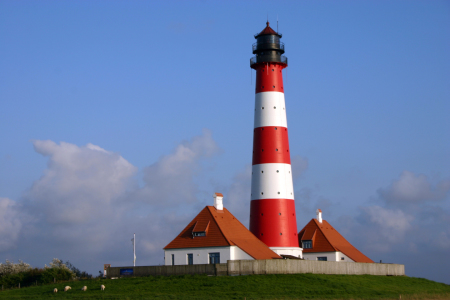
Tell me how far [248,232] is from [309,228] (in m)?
13.1

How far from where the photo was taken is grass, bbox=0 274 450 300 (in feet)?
135

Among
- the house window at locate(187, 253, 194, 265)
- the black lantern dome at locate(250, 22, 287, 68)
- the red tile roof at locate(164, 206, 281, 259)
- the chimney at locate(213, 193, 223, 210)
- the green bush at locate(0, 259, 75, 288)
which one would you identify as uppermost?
the black lantern dome at locate(250, 22, 287, 68)

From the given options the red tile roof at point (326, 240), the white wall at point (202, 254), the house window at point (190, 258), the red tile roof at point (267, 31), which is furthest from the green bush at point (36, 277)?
the red tile roof at point (267, 31)

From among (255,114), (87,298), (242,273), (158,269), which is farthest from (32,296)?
(255,114)

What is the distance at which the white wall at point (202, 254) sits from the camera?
168 feet

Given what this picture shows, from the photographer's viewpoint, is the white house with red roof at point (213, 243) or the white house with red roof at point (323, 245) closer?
the white house with red roof at point (213, 243)

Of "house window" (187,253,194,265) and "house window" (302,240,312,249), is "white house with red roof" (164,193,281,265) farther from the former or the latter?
"house window" (302,240,312,249)

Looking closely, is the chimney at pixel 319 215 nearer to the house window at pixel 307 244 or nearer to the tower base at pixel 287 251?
the house window at pixel 307 244

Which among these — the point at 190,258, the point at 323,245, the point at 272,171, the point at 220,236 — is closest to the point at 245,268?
the point at 220,236

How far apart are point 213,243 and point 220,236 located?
0.76 meters

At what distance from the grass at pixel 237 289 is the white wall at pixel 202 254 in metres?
4.26

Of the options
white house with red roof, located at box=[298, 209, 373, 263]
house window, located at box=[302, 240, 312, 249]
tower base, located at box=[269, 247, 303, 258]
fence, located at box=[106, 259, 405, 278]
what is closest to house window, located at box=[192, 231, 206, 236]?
fence, located at box=[106, 259, 405, 278]

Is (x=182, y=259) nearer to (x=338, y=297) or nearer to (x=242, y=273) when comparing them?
(x=242, y=273)

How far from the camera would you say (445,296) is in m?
46.7
